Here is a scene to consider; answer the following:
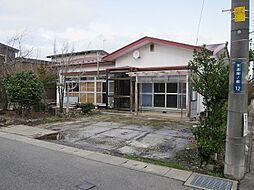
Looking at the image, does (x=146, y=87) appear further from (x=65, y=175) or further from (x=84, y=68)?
(x=65, y=175)

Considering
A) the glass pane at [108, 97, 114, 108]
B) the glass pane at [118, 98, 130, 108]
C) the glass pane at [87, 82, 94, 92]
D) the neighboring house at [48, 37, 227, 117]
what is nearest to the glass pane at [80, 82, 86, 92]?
the neighboring house at [48, 37, 227, 117]

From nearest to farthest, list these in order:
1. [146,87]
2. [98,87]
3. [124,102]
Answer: [146,87] < [124,102] < [98,87]

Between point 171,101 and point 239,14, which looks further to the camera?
point 171,101

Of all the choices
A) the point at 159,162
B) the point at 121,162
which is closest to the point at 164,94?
the point at 159,162

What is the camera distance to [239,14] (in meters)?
4.64

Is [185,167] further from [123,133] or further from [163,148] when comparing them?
[123,133]

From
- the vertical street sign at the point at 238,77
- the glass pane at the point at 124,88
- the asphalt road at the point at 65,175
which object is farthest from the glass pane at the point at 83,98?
the vertical street sign at the point at 238,77

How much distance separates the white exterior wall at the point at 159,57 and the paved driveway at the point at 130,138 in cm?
563

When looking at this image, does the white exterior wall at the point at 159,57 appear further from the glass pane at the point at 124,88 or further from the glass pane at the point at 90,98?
the glass pane at the point at 90,98

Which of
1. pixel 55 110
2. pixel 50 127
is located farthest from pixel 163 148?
pixel 55 110

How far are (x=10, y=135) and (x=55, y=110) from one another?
642 centimetres

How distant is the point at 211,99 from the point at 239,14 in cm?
209

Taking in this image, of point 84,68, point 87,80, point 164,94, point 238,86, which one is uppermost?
point 84,68

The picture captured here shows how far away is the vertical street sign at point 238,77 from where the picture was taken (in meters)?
4.64
